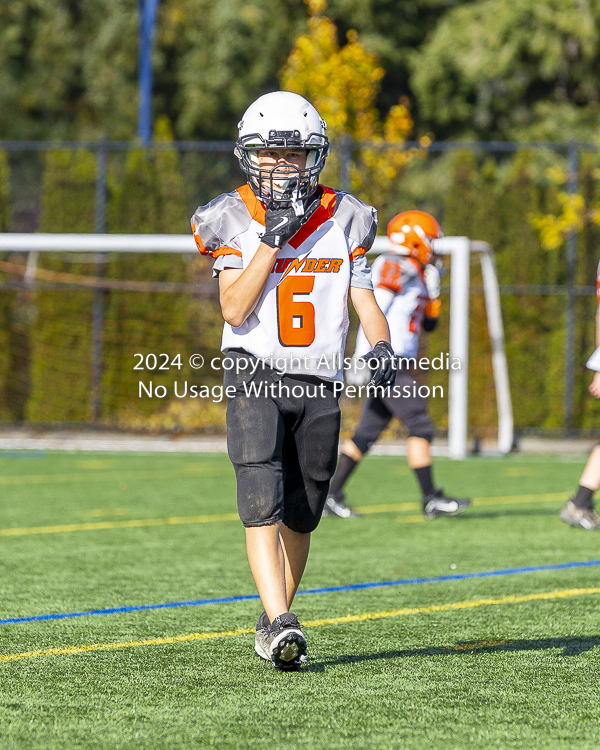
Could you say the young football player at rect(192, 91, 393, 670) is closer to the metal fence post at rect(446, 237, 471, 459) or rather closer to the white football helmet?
the white football helmet

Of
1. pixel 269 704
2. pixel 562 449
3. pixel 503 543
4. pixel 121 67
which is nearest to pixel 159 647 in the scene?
pixel 269 704

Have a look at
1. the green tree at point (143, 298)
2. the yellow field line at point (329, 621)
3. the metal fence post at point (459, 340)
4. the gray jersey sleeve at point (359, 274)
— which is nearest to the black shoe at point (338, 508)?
the yellow field line at point (329, 621)

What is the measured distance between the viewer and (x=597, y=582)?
551cm

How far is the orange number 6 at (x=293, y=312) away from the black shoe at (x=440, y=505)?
4.28 meters

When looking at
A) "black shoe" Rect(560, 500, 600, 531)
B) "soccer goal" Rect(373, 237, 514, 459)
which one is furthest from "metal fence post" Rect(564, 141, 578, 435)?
"black shoe" Rect(560, 500, 600, 531)

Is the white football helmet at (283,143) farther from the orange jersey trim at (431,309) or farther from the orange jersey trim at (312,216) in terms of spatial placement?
the orange jersey trim at (431,309)

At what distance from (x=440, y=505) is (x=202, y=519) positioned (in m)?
1.61

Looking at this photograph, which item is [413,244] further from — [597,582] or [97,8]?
[97,8]

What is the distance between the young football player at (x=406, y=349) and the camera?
7.82 meters

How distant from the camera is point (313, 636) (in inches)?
172

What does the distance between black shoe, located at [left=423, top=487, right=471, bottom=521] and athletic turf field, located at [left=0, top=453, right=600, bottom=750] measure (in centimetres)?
11

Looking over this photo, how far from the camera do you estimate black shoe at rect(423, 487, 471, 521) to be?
7867 millimetres

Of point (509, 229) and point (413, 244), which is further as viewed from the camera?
point (509, 229)

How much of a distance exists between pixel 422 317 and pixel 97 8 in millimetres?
20992
